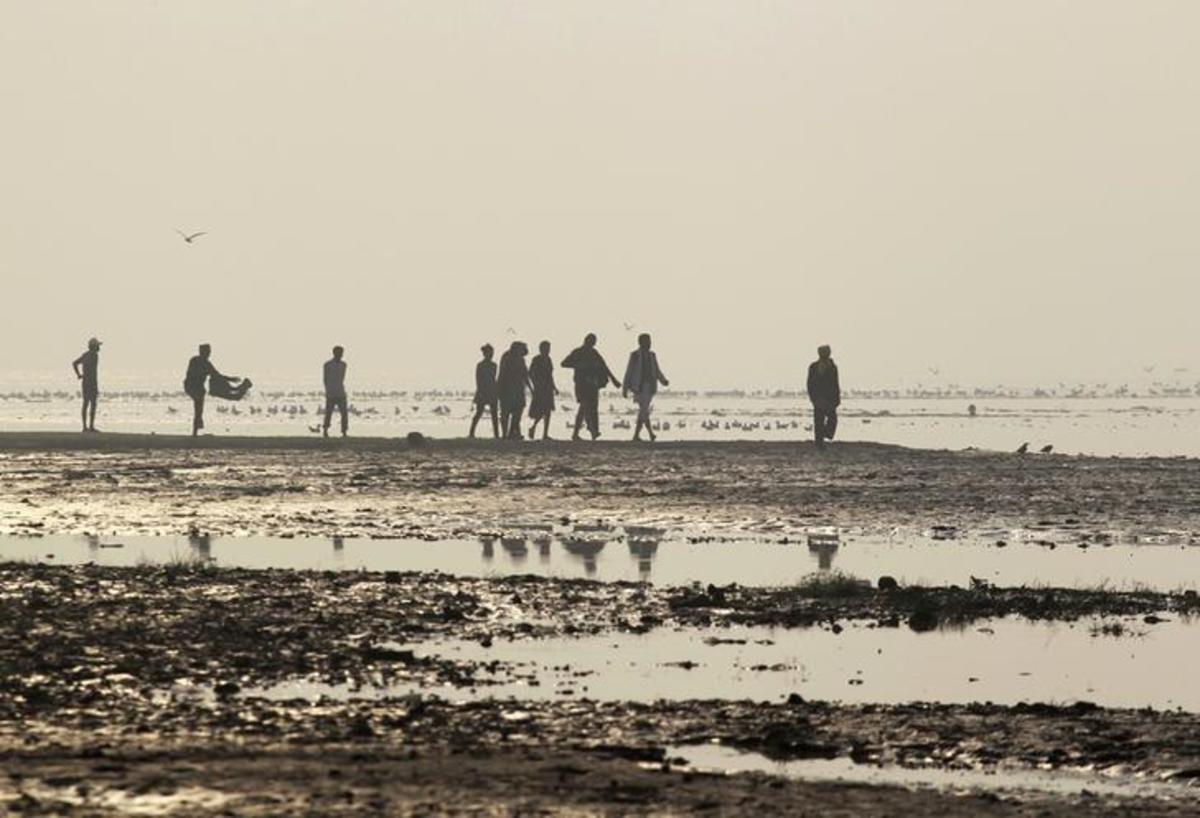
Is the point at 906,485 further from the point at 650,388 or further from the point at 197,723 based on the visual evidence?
the point at 197,723

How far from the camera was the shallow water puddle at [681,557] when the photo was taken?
23547 mm

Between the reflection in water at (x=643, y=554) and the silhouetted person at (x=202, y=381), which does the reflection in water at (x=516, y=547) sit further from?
the silhouetted person at (x=202, y=381)

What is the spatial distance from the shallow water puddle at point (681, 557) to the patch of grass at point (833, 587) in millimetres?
773

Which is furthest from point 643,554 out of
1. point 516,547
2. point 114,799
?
point 114,799

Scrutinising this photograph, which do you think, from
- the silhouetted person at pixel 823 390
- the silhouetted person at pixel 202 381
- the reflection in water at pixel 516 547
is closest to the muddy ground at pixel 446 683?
the reflection in water at pixel 516 547

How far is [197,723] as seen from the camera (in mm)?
13688

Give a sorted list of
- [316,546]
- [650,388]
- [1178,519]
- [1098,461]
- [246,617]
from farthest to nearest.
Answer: [650,388] < [1098,461] < [1178,519] < [316,546] < [246,617]

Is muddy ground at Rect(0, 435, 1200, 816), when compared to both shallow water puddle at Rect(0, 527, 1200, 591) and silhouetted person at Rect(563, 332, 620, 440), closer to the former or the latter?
shallow water puddle at Rect(0, 527, 1200, 591)

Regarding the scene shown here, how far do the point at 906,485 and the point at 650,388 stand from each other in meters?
13.2

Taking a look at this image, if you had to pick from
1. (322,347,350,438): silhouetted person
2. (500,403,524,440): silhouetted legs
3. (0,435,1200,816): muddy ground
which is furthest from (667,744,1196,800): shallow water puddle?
(322,347,350,438): silhouetted person

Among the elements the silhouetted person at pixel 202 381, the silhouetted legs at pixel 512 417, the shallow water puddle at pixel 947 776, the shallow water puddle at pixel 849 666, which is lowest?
the shallow water puddle at pixel 947 776

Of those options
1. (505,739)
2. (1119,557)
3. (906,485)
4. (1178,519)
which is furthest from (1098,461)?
(505,739)

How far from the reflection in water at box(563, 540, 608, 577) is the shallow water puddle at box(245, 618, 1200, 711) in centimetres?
551

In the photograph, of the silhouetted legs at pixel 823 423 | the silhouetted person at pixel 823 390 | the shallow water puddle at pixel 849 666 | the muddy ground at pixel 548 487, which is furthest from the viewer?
the silhouetted legs at pixel 823 423
